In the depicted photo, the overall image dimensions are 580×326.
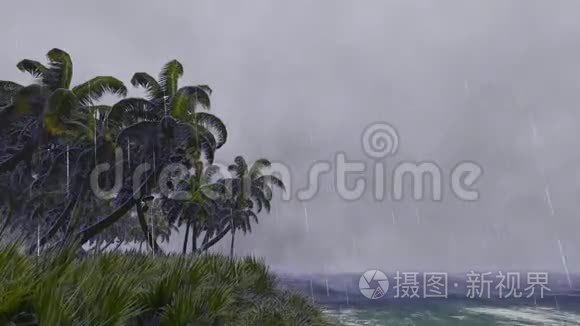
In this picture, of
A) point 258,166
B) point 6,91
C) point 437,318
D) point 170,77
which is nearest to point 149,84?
point 170,77

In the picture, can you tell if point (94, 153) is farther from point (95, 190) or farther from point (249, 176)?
point (249, 176)

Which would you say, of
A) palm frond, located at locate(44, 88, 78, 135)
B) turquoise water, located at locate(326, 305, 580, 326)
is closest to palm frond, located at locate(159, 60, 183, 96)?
palm frond, located at locate(44, 88, 78, 135)

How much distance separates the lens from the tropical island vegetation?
454 cm

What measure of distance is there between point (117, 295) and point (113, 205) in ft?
84.9

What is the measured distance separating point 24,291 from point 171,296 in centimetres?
302

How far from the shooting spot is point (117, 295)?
187 inches

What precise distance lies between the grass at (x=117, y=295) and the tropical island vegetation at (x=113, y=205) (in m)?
0.01

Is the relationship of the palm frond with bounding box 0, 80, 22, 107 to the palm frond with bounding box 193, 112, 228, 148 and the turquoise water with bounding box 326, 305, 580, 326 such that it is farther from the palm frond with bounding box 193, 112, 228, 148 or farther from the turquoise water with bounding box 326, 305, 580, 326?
the turquoise water with bounding box 326, 305, 580, 326

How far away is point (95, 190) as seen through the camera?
28703mm

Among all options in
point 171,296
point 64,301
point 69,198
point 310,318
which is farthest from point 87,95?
point 64,301

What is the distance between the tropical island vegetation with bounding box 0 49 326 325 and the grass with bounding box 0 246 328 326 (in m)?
0.01

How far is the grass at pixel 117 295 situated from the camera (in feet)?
13.0

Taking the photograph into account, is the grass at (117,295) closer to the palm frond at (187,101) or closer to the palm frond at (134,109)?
the palm frond at (187,101)

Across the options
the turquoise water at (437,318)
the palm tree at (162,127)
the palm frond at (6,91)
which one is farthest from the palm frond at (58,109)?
the turquoise water at (437,318)
